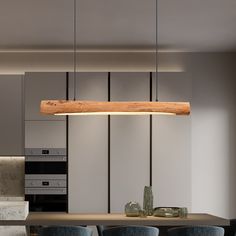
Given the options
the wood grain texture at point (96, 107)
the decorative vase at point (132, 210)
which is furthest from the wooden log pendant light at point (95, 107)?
the decorative vase at point (132, 210)

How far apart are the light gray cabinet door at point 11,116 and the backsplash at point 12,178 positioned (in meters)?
0.36

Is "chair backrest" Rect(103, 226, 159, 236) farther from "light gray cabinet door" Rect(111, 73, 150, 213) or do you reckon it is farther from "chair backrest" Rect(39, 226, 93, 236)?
"light gray cabinet door" Rect(111, 73, 150, 213)

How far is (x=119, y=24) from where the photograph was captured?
6590 millimetres

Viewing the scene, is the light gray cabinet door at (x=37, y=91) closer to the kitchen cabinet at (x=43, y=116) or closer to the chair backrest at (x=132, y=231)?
the kitchen cabinet at (x=43, y=116)

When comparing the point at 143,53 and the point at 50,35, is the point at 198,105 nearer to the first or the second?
the point at 143,53

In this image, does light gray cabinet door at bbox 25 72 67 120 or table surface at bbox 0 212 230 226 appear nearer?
table surface at bbox 0 212 230 226

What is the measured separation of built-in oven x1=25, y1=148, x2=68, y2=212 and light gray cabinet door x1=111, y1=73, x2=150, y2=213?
0.58m

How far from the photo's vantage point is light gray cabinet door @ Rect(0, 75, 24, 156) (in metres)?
7.91

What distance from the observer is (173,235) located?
5.46 meters

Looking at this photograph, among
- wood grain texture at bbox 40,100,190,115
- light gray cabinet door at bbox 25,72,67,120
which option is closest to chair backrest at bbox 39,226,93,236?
wood grain texture at bbox 40,100,190,115

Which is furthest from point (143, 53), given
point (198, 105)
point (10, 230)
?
point (10, 230)

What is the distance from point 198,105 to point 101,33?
1861mm

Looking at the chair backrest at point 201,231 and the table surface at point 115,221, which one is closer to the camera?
the chair backrest at point 201,231

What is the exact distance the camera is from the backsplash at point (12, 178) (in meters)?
8.21
